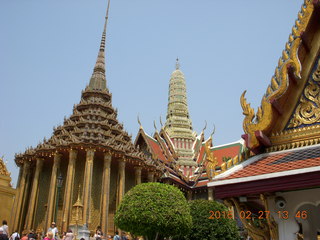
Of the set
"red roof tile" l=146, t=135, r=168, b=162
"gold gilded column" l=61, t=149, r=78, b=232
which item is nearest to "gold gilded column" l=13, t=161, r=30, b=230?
"gold gilded column" l=61, t=149, r=78, b=232

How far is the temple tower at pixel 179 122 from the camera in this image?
32.7 meters

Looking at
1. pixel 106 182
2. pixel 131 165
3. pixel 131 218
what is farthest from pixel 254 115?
pixel 131 165

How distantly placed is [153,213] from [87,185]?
10.7 m

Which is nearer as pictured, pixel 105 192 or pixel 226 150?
pixel 105 192

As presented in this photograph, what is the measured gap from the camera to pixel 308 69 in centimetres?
455

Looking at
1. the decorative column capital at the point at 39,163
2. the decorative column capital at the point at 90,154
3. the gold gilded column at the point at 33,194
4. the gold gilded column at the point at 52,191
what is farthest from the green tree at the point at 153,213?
the decorative column capital at the point at 39,163

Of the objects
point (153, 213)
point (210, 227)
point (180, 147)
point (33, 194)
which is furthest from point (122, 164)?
point (153, 213)

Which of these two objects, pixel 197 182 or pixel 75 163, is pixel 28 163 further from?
pixel 197 182

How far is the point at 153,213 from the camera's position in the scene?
35.0 feet

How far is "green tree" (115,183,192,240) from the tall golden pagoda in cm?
885

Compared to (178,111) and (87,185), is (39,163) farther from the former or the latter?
(178,111)

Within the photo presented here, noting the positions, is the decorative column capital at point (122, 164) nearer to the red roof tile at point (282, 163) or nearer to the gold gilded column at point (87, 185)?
the gold gilded column at point (87, 185)

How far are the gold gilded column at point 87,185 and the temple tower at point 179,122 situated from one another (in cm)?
1145

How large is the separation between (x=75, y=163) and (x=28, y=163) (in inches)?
160
